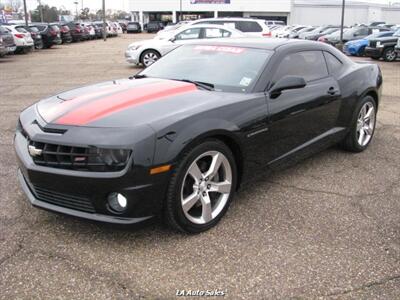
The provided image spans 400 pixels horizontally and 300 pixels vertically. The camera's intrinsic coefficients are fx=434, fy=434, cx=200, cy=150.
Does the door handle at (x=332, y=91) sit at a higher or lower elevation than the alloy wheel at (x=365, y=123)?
Answer: higher

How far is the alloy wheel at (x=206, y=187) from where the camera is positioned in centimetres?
333

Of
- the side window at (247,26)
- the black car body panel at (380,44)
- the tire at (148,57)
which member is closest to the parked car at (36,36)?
the side window at (247,26)

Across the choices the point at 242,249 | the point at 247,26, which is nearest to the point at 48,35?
the point at 247,26

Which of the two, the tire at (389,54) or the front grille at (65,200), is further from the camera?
the tire at (389,54)

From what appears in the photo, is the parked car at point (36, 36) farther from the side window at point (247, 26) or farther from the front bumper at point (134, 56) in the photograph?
the side window at point (247, 26)

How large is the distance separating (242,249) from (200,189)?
56cm

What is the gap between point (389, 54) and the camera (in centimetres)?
1909

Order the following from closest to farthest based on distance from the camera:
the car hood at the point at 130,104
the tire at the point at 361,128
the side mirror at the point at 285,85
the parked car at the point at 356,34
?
the car hood at the point at 130,104 → the side mirror at the point at 285,85 → the tire at the point at 361,128 → the parked car at the point at 356,34

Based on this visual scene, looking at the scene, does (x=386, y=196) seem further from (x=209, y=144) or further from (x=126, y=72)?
(x=126, y=72)

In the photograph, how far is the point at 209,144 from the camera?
334 centimetres

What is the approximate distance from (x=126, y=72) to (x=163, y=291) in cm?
1254

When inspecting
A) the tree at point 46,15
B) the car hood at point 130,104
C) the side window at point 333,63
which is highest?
the tree at point 46,15

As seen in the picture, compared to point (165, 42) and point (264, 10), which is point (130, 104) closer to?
point (165, 42)

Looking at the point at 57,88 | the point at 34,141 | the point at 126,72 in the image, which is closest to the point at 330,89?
the point at 34,141
